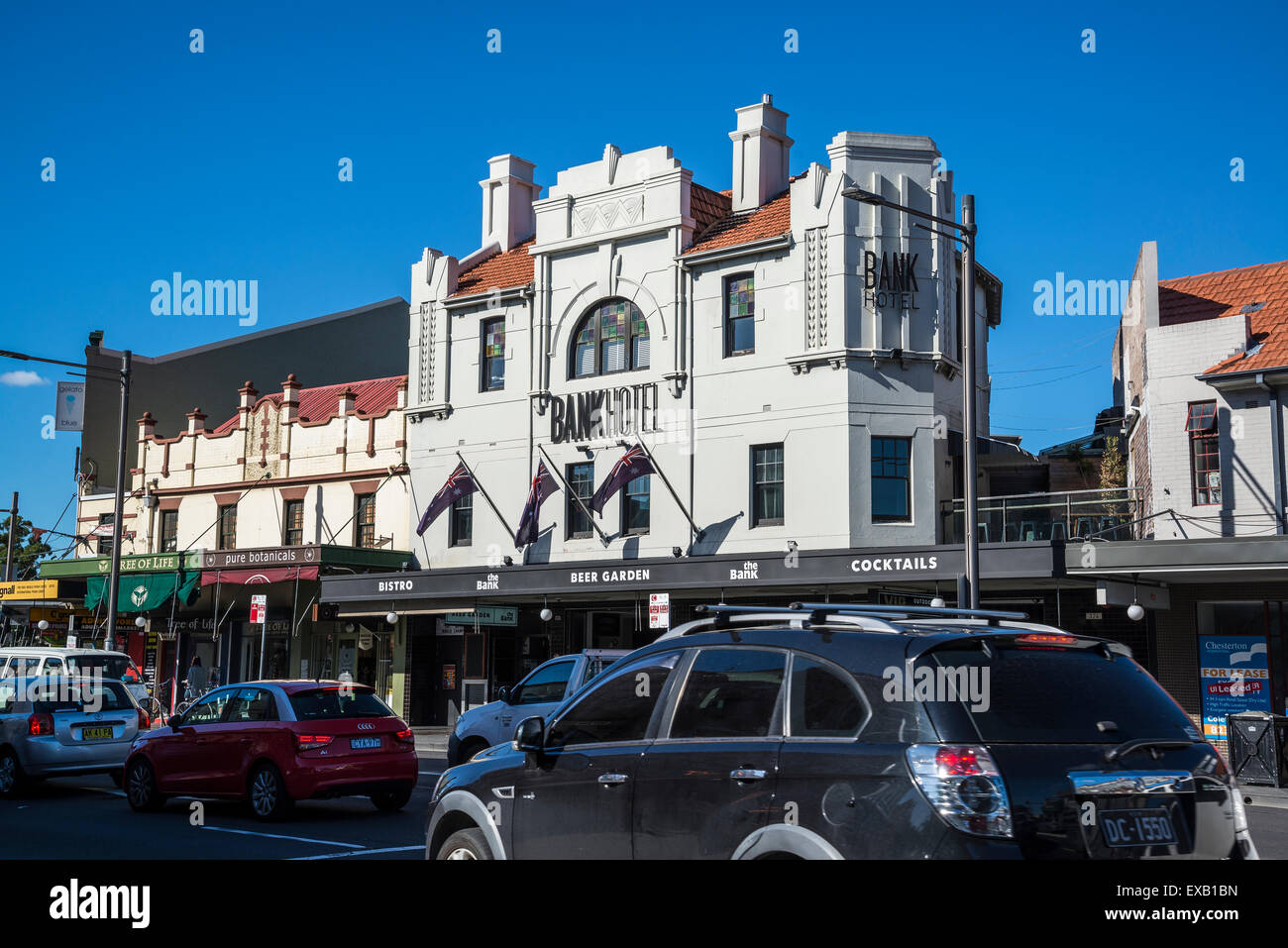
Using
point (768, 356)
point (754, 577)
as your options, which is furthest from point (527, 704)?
point (768, 356)

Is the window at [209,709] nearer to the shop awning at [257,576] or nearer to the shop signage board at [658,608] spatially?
the shop signage board at [658,608]

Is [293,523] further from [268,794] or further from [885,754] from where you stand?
[885,754]

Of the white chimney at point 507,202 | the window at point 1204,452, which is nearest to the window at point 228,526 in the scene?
the white chimney at point 507,202

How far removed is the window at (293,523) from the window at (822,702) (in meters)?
32.4

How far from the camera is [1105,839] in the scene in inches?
191

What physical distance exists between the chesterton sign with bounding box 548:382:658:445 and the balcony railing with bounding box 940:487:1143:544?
8.04 meters

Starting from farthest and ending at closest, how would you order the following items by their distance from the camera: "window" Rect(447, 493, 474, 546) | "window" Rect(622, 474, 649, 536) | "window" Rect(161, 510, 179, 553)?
"window" Rect(161, 510, 179, 553)
"window" Rect(447, 493, 474, 546)
"window" Rect(622, 474, 649, 536)

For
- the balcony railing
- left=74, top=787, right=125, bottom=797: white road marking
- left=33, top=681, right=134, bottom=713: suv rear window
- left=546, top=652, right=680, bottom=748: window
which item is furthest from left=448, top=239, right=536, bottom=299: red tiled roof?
left=546, top=652, right=680, bottom=748: window

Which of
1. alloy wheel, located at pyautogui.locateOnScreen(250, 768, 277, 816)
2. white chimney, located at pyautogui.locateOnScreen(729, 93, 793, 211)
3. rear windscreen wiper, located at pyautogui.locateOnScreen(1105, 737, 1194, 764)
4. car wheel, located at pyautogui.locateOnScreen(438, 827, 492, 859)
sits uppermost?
white chimney, located at pyautogui.locateOnScreen(729, 93, 793, 211)

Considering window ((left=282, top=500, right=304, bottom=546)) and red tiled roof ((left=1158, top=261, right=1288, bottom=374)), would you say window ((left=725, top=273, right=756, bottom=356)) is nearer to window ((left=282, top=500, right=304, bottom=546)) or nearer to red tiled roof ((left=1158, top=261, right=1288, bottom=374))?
red tiled roof ((left=1158, top=261, right=1288, bottom=374))

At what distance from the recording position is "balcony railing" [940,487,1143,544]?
2403 cm

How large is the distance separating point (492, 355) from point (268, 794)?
19.7m

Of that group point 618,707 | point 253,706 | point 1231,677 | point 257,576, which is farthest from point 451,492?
point 618,707

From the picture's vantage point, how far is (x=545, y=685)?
16516 mm
